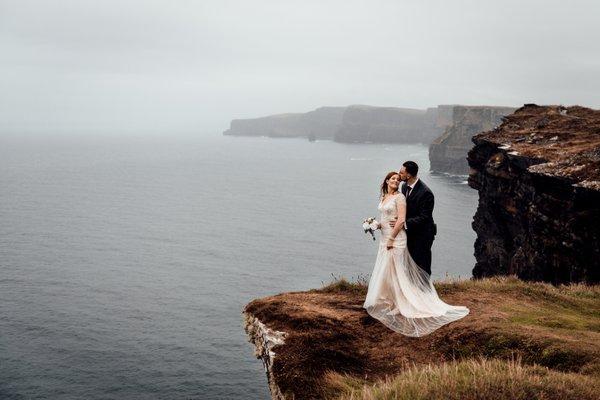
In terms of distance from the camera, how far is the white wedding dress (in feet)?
40.5

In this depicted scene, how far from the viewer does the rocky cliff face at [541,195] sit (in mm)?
25000

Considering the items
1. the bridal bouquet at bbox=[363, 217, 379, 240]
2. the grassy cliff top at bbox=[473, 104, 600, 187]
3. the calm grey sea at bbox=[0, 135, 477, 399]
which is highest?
the grassy cliff top at bbox=[473, 104, 600, 187]

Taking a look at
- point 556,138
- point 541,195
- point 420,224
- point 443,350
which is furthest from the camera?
point 556,138

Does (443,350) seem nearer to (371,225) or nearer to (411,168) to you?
(371,225)

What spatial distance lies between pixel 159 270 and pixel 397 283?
62.5 metres

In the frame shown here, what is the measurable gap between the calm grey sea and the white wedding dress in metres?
31.5

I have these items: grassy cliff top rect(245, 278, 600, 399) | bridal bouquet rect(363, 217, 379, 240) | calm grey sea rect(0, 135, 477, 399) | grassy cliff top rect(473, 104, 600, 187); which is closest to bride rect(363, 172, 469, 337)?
bridal bouquet rect(363, 217, 379, 240)

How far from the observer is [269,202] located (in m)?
124

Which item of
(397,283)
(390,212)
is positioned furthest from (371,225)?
(397,283)

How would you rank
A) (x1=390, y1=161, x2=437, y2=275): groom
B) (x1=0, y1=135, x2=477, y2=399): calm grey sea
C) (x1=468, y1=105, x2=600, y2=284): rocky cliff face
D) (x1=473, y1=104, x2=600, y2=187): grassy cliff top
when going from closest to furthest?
(x1=390, y1=161, x2=437, y2=275): groom, (x1=468, y1=105, x2=600, y2=284): rocky cliff face, (x1=473, y1=104, x2=600, y2=187): grassy cliff top, (x1=0, y1=135, x2=477, y2=399): calm grey sea

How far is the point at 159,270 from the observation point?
71.1 meters

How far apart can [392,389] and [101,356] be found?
44192mm

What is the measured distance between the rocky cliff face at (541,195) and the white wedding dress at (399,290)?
48.7 feet

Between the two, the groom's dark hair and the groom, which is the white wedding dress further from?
the groom's dark hair
